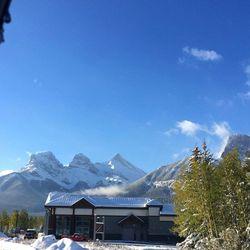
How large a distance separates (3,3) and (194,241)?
1445 inches

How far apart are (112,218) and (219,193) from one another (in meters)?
44.9

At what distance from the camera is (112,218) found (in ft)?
249

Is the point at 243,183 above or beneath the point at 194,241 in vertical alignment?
above

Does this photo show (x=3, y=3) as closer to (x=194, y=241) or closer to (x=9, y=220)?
(x=194, y=241)

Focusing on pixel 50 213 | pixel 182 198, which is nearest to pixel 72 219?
pixel 50 213

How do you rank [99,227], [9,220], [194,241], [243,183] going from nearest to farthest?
[243,183] < [194,241] < [99,227] < [9,220]

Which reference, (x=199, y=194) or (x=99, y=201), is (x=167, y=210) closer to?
(x=99, y=201)

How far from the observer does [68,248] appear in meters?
29.2

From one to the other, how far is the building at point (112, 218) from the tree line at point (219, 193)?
37.8 m

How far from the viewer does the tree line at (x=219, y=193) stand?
103ft

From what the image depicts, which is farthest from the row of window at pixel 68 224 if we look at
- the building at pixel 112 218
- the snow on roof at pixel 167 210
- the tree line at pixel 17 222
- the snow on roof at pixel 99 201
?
the tree line at pixel 17 222

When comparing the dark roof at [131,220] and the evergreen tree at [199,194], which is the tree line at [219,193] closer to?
the evergreen tree at [199,194]

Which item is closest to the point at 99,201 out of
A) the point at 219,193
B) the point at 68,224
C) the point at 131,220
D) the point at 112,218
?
the point at 112,218

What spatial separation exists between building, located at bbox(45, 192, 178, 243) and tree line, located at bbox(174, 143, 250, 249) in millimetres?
37816
